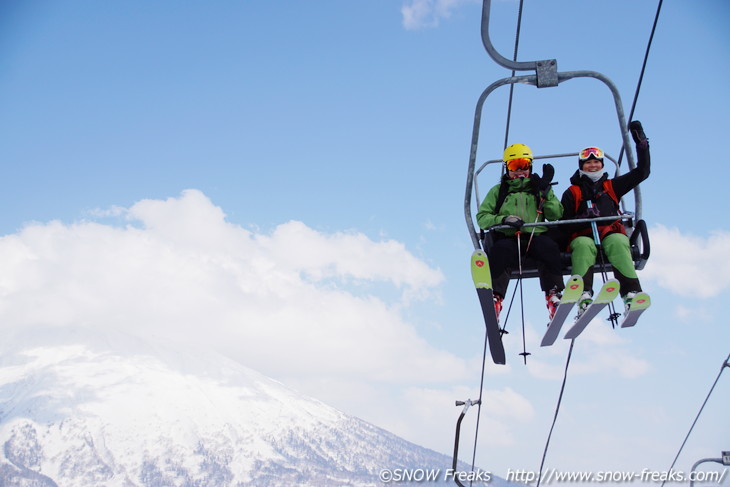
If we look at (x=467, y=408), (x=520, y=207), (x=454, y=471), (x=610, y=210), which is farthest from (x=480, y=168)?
(x=454, y=471)

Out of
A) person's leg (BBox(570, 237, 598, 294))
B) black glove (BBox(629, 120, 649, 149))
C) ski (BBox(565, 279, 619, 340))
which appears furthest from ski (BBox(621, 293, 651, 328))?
black glove (BBox(629, 120, 649, 149))

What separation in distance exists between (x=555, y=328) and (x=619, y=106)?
2.20 metres

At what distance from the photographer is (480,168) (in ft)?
26.3

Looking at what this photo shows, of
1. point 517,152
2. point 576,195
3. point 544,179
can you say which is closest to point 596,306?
point 576,195

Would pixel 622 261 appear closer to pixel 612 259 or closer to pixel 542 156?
pixel 612 259

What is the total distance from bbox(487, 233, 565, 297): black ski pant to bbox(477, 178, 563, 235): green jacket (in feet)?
0.39

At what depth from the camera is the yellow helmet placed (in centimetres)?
779

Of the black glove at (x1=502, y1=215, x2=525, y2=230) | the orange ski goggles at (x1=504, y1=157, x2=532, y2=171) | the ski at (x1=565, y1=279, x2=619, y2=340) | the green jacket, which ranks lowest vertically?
the ski at (x1=565, y1=279, x2=619, y2=340)

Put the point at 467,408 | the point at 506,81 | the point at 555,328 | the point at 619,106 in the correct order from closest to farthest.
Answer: the point at 506,81 → the point at 619,106 → the point at 555,328 → the point at 467,408

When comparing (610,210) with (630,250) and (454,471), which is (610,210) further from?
(454,471)

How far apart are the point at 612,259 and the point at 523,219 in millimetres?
929

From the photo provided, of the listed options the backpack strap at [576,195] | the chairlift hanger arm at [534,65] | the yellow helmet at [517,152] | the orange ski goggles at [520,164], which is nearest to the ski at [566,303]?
the backpack strap at [576,195]

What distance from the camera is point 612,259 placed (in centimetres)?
736

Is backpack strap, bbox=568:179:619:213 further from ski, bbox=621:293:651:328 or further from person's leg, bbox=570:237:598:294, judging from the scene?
ski, bbox=621:293:651:328
